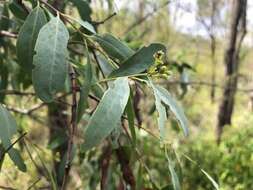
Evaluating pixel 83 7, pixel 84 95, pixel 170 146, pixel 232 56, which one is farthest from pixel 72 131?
pixel 232 56

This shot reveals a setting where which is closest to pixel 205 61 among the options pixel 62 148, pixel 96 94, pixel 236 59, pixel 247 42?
pixel 247 42

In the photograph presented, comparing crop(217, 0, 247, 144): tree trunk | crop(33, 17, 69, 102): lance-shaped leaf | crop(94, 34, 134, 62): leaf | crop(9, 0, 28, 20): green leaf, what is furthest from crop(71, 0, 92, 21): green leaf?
crop(217, 0, 247, 144): tree trunk

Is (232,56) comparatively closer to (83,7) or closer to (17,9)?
(83,7)

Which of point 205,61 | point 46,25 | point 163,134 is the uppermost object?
point 46,25

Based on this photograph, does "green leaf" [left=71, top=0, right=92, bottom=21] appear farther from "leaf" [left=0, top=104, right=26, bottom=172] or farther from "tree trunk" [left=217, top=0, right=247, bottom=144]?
"tree trunk" [left=217, top=0, right=247, bottom=144]

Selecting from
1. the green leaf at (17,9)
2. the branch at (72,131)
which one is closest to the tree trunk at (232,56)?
the green leaf at (17,9)

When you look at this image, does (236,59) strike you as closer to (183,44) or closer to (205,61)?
(183,44)

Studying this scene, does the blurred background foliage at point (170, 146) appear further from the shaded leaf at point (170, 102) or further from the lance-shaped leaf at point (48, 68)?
the lance-shaped leaf at point (48, 68)
